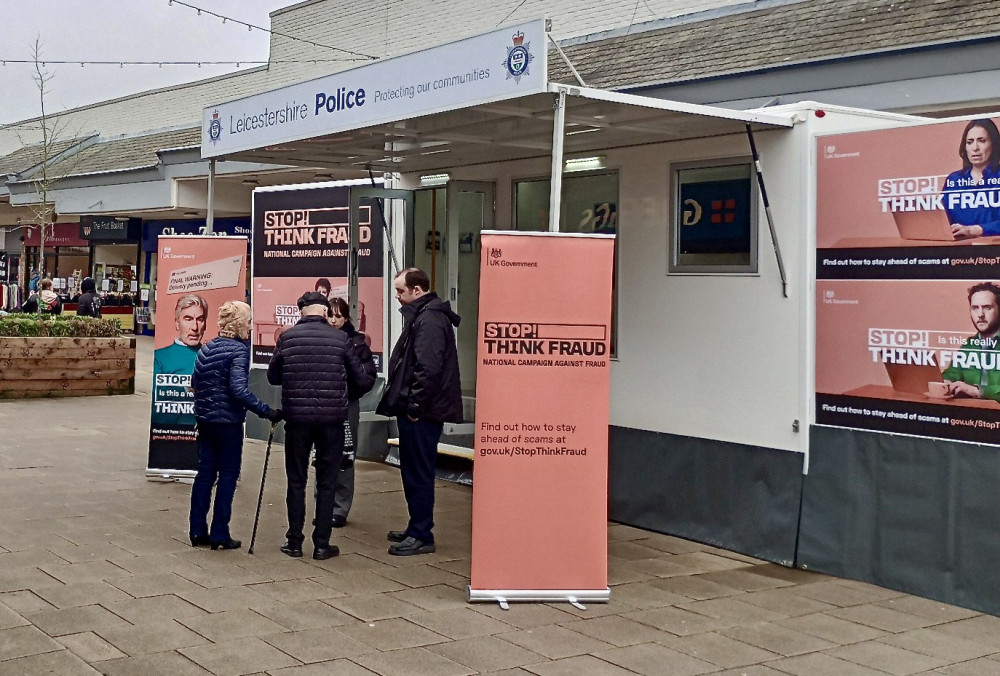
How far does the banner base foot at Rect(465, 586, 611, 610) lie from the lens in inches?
262

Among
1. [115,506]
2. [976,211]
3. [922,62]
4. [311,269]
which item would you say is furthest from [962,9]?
[115,506]

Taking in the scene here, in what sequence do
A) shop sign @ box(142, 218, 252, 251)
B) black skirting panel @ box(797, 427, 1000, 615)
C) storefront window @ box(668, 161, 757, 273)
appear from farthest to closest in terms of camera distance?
shop sign @ box(142, 218, 252, 251) → storefront window @ box(668, 161, 757, 273) → black skirting panel @ box(797, 427, 1000, 615)

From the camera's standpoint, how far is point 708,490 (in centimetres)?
833

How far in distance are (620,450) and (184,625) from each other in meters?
3.94

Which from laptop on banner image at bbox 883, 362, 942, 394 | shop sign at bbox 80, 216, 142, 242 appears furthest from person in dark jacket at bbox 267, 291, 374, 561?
shop sign at bbox 80, 216, 142, 242

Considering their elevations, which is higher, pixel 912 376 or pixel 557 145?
pixel 557 145

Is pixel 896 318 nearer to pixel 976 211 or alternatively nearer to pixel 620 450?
pixel 976 211

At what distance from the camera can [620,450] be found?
9.05 m

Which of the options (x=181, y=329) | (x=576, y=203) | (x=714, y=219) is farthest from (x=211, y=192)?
(x=714, y=219)

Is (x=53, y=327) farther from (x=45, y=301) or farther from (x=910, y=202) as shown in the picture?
(x=910, y=202)

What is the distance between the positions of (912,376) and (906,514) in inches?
32.6

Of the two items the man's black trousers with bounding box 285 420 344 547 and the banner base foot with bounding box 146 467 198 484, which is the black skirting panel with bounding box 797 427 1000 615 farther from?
the banner base foot with bounding box 146 467 198 484

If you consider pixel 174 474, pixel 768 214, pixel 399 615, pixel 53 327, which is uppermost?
pixel 768 214

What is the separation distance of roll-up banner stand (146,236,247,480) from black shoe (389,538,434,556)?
3370mm
